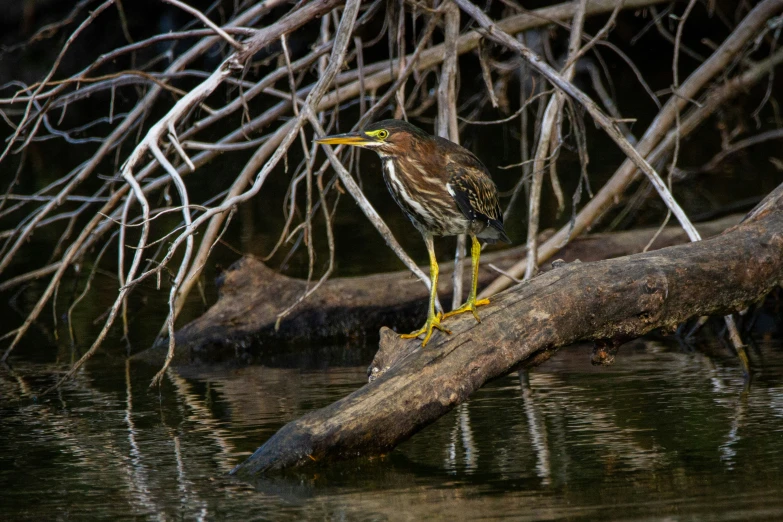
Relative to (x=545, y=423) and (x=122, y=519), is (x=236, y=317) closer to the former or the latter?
(x=545, y=423)

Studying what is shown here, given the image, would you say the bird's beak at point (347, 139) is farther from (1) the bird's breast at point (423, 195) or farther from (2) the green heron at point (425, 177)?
(1) the bird's breast at point (423, 195)

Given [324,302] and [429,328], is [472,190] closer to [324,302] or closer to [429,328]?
[429,328]

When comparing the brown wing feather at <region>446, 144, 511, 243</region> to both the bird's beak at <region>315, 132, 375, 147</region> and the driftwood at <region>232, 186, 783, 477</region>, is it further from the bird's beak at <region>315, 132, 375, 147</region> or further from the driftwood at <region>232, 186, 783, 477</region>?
the driftwood at <region>232, 186, 783, 477</region>

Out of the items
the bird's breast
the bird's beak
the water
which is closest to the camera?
the water

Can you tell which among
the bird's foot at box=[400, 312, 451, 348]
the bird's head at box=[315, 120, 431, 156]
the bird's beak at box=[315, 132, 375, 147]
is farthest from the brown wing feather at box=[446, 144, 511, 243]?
the bird's foot at box=[400, 312, 451, 348]

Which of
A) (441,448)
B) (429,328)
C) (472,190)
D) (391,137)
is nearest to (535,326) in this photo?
(429,328)

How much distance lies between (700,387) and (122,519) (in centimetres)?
291

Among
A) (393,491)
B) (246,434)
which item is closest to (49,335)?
(246,434)

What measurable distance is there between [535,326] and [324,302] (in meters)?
2.82

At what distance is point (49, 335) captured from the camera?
7133 millimetres

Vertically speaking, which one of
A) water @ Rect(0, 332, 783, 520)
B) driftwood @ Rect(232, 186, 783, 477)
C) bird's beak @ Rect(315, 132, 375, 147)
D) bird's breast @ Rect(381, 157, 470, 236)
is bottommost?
water @ Rect(0, 332, 783, 520)

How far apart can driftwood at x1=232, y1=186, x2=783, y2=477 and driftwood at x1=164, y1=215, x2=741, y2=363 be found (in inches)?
76.0

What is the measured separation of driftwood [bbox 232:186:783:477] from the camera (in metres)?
3.64

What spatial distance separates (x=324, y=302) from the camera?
6.60 metres
